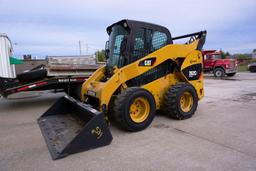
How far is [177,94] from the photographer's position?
461 centimetres

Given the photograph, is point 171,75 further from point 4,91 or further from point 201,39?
point 4,91

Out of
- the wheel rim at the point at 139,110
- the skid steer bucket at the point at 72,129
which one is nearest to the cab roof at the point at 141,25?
the wheel rim at the point at 139,110

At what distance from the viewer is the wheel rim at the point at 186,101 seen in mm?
4990

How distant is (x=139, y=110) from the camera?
4.28 m

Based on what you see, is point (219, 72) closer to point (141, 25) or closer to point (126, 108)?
point (141, 25)

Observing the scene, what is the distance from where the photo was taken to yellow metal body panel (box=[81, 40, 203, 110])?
4.01 metres

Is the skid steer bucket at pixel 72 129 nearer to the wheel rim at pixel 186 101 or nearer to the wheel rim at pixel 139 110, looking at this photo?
the wheel rim at pixel 139 110

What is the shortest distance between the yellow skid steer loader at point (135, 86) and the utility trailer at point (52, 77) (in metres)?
1.95

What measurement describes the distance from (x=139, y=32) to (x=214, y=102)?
3.96 metres

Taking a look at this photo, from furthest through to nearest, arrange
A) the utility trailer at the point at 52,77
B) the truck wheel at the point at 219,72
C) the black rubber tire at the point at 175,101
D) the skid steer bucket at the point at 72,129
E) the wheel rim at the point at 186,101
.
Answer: the truck wheel at the point at 219,72 < the utility trailer at the point at 52,77 < the wheel rim at the point at 186,101 < the black rubber tire at the point at 175,101 < the skid steer bucket at the point at 72,129

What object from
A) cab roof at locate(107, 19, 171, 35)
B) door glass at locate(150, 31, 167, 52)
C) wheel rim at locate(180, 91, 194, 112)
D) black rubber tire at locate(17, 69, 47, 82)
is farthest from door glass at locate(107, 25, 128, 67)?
black rubber tire at locate(17, 69, 47, 82)

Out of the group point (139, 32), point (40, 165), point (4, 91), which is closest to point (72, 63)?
point (4, 91)

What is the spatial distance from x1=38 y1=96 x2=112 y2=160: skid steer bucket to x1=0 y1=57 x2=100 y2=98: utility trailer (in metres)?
1.95

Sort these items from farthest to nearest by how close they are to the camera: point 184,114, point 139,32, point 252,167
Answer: point 184,114 < point 139,32 < point 252,167
